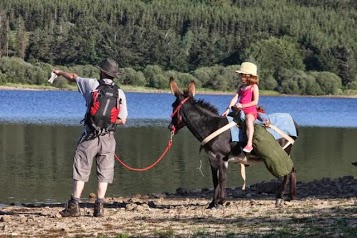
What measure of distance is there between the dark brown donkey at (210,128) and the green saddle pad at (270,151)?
35 cm

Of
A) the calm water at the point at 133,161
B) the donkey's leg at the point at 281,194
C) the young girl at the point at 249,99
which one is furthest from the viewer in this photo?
the calm water at the point at 133,161

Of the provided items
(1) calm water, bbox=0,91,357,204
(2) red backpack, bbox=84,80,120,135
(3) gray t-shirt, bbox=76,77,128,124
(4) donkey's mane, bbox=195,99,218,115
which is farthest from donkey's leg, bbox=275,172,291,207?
(1) calm water, bbox=0,91,357,204

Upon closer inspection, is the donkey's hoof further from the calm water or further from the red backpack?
the calm water

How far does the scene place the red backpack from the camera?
13.5 meters

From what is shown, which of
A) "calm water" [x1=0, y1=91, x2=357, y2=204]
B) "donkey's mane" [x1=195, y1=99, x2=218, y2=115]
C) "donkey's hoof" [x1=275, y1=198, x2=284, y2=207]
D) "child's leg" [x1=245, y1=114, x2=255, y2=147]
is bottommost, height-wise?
"calm water" [x1=0, y1=91, x2=357, y2=204]

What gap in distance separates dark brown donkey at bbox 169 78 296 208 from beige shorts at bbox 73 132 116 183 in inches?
65.5

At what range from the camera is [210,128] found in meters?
15.3

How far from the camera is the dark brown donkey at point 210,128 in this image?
1522cm

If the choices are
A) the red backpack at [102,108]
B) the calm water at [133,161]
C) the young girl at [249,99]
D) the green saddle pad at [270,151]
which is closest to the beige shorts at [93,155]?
the red backpack at [102,108]

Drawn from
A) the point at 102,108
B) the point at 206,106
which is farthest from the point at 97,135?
the point at 206,106

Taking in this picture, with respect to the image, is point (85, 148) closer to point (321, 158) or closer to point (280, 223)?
point (280, 223)

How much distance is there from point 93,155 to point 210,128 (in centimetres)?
238

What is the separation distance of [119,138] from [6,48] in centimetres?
15613

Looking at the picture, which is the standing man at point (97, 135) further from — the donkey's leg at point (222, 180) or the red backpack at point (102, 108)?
the donkey's leg at point (222, 180)
